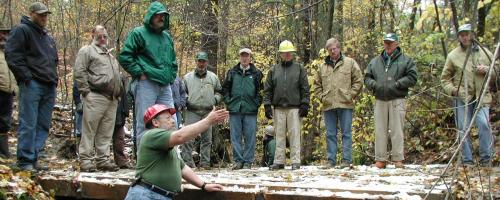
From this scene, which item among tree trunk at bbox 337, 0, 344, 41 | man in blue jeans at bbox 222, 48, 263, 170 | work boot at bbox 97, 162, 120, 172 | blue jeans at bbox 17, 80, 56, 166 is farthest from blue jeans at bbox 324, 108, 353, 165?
tree trunk at bbox 337, 0, 344, 41

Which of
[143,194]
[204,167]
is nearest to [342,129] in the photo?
[204,167]

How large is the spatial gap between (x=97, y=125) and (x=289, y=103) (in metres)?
3.03

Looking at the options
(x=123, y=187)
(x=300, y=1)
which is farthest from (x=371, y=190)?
(x=300, y=1)

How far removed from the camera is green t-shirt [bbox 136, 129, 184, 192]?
17.4ft

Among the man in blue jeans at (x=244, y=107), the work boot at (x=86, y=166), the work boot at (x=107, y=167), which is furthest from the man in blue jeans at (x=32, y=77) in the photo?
the man in blue jeans at (x=244, y=107)

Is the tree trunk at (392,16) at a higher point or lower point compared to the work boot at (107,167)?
higher

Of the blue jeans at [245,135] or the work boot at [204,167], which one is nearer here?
the blue jeans at [245,135]

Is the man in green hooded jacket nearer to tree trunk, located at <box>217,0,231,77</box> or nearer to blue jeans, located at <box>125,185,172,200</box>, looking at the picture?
blue jeans, located at <box>125,185,172,200</box>

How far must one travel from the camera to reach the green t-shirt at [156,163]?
5.29 meters

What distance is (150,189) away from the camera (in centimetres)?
538

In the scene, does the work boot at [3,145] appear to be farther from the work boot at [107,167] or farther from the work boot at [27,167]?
the work boot at [107,167]

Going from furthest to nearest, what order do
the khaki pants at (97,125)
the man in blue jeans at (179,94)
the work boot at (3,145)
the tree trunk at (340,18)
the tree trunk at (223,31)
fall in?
the tree trunk at (340,18), the tree trunk at (223,31), the man in blue jeans at (179,94), the work boot at (3,145), the khaki pants at (97,125)

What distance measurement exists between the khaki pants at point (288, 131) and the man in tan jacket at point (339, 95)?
560mm

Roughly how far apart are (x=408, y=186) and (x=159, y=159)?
2.58 meters
